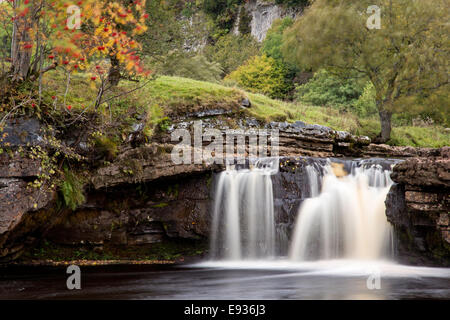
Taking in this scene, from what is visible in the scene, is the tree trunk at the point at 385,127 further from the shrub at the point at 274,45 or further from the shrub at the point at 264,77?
the shrub at the point at 274,45

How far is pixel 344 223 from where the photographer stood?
35.7 ft

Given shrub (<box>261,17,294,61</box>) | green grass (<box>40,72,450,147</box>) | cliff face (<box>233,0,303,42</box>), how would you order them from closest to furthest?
green grass (<box>40,72,450,147</box>) → shrub (<box>261,17,294,61</box>) → cliff face (<box>233,0,303,42</box>)

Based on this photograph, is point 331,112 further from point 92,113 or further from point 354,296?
point 354,296

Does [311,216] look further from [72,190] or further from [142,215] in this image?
[72,190]

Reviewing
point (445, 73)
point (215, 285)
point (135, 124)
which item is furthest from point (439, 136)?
point (215, 285)

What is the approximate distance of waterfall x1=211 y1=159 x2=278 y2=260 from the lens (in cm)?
1107

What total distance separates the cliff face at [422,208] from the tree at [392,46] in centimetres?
1228

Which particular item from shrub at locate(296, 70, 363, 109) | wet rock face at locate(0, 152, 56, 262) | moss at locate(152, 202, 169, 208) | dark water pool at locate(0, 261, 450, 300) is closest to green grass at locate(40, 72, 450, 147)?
wet rock face at locate(0, 152, 56, 262)

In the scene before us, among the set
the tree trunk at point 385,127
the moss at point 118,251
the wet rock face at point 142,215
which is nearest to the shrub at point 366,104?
the tree trunk at point 385,127

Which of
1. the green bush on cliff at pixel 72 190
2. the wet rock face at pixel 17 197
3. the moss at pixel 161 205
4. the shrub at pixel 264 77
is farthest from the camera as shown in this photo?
the shrub at pixel 264 77

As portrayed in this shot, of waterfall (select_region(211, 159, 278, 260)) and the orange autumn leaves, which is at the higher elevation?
the orange autumn leaves

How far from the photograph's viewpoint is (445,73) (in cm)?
2116

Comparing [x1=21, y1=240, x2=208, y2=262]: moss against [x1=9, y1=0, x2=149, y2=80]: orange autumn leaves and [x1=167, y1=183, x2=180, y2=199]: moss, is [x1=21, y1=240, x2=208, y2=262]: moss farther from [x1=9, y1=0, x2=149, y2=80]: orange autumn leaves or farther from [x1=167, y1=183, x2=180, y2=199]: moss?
[x1=9, y1=0, x2=149, y2=80]: orange autumn leaves

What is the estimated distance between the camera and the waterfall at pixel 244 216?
1107 cm
